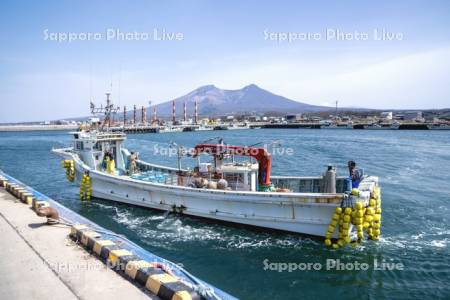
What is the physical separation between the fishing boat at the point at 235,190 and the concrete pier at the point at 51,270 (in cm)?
641

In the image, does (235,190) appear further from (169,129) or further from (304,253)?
(169,129)

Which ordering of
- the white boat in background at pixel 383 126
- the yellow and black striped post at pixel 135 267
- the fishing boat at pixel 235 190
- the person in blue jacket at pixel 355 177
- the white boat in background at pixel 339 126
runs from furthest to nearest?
the white boat in background at pixel 339 126
the white boat in background at pixel 383 126
the fishing boat at pixel 235 190
the person in blue jacket at pixel 355 177
the yellow and black striped post at pixel 135 267

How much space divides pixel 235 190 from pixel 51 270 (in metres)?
9.36

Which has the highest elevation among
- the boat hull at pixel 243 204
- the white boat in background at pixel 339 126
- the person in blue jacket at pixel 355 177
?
the white boat in background at pixel 339 126

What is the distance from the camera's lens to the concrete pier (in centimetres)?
753

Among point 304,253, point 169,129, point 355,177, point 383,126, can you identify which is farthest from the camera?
point 169,129

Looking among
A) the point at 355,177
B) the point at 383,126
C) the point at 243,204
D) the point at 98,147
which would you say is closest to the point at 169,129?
the point at 383,126

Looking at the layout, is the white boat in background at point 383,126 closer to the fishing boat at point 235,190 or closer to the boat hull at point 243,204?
the fishing boat at point 235,190

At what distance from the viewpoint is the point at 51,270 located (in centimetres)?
866

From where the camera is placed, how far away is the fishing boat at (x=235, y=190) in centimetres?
1421

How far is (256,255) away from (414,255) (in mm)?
5747

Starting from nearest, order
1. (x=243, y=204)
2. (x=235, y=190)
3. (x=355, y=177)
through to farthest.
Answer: (x=355, y=177)
(x=243, y=204)
(x=235, y=190)

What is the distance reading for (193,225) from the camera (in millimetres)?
16719

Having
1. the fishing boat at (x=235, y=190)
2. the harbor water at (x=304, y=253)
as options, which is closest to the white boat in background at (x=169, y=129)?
the fishing boat at (x=235, y=190)
